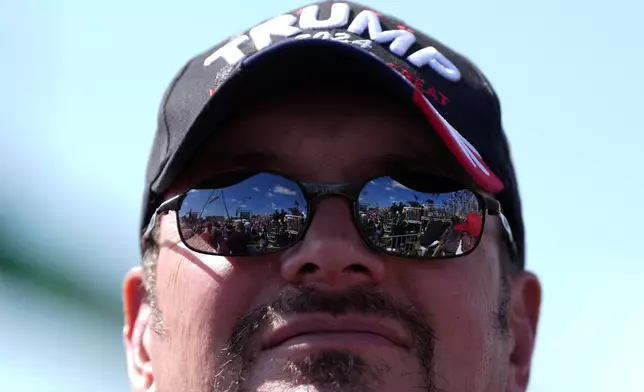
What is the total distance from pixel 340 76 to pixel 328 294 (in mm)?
589

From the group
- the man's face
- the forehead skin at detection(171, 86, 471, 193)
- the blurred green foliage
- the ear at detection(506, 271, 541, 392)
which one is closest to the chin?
the man's face

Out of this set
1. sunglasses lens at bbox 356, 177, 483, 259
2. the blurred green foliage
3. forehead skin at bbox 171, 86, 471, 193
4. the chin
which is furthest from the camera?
the blurred green foliage

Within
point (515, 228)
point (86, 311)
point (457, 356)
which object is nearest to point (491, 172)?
point (515, 228)

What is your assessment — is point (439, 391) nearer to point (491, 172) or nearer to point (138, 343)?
point (491, 172)

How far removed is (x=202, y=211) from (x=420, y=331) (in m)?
0.64

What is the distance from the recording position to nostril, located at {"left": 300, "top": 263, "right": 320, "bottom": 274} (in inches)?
88.0

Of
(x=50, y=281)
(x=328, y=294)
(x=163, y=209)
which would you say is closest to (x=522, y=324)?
(x=328, y=294)

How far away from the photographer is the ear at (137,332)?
2855 millimetres

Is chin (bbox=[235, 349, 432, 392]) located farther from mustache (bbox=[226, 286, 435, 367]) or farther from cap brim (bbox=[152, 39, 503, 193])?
cap brim (bbox=[152, 39, 503, 193])

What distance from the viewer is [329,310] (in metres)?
2.22

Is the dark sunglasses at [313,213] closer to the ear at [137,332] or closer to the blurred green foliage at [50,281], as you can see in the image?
the ear at [137,332]

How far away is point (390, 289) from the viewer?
2285 millimetres

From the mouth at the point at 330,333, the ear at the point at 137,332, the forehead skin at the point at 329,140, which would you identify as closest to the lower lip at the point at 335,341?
the mouth at the point at 330,333

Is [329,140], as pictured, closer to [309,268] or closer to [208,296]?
[309,268]
